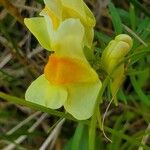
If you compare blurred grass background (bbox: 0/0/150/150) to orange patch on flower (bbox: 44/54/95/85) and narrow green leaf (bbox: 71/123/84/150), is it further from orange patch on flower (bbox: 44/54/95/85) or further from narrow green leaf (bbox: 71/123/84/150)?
orange patch on flower (bbox: 44/54/95/85)

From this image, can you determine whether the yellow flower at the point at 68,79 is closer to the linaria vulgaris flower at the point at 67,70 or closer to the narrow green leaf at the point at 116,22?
the linaria vulgaris flower at the point at 67,70

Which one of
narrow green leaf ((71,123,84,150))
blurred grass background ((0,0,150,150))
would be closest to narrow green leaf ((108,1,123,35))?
blurred grass background ((0,0,150,150))

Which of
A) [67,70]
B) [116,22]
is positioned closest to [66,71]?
[67,70]

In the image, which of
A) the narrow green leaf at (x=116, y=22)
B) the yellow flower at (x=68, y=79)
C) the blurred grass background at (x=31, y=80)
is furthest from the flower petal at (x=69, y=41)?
the blurred grass background at (x=31, y=80)

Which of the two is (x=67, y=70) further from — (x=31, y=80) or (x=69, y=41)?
(x=31, y=80)

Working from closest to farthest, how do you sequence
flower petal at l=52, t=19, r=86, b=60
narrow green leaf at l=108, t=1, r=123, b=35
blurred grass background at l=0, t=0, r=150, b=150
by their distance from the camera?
flower petal at l=52, t=19, r=86, b=60 < narrow green leaf at l=108, t=1, r=123, b=35 < blurred grass background at l=0, t=0, r=150, b=150

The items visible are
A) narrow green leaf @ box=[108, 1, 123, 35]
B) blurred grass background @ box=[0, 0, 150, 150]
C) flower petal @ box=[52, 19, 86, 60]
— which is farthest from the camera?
blurred grass background @ box=[0, 0, 150, 150]

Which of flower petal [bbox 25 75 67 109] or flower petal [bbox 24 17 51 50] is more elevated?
flower petal [bbox 24 17 51 50]

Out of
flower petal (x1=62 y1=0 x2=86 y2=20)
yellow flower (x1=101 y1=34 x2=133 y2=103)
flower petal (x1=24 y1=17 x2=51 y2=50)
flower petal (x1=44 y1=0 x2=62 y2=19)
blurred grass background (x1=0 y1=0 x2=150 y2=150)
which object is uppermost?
flower petal (x1=44 y1=0 x2=62 y2=19)

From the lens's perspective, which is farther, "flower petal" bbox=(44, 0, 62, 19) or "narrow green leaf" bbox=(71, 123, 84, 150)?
"narrow green leaf" bbox=(71, 123, 84, 150)
